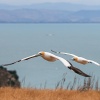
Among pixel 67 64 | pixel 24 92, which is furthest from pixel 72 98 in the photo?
pixel 67 64

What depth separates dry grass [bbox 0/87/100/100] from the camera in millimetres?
7894

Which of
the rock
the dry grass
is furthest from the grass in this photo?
the rock

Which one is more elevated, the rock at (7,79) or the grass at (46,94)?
the grass at (46,94)

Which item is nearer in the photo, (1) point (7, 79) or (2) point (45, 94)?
(2) point (45, 94)

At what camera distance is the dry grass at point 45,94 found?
7.89 metres

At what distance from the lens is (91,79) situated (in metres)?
10.1

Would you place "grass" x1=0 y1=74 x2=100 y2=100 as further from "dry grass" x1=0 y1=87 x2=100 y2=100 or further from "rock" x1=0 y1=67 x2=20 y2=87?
"rock" x1=0 y1=67 x2=20 y2=87

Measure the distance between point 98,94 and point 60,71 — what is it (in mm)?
37315

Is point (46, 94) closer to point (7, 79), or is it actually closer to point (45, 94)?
point (45, 94)

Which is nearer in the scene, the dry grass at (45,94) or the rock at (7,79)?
the dry grass at (45,94)

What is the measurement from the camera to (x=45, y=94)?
8227mm

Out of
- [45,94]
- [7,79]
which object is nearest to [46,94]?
[45,94]

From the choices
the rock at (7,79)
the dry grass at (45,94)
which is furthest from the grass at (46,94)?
the rock at (7,79)

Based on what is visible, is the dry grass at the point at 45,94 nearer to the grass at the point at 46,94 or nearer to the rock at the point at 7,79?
the grass at the point at 46,94
